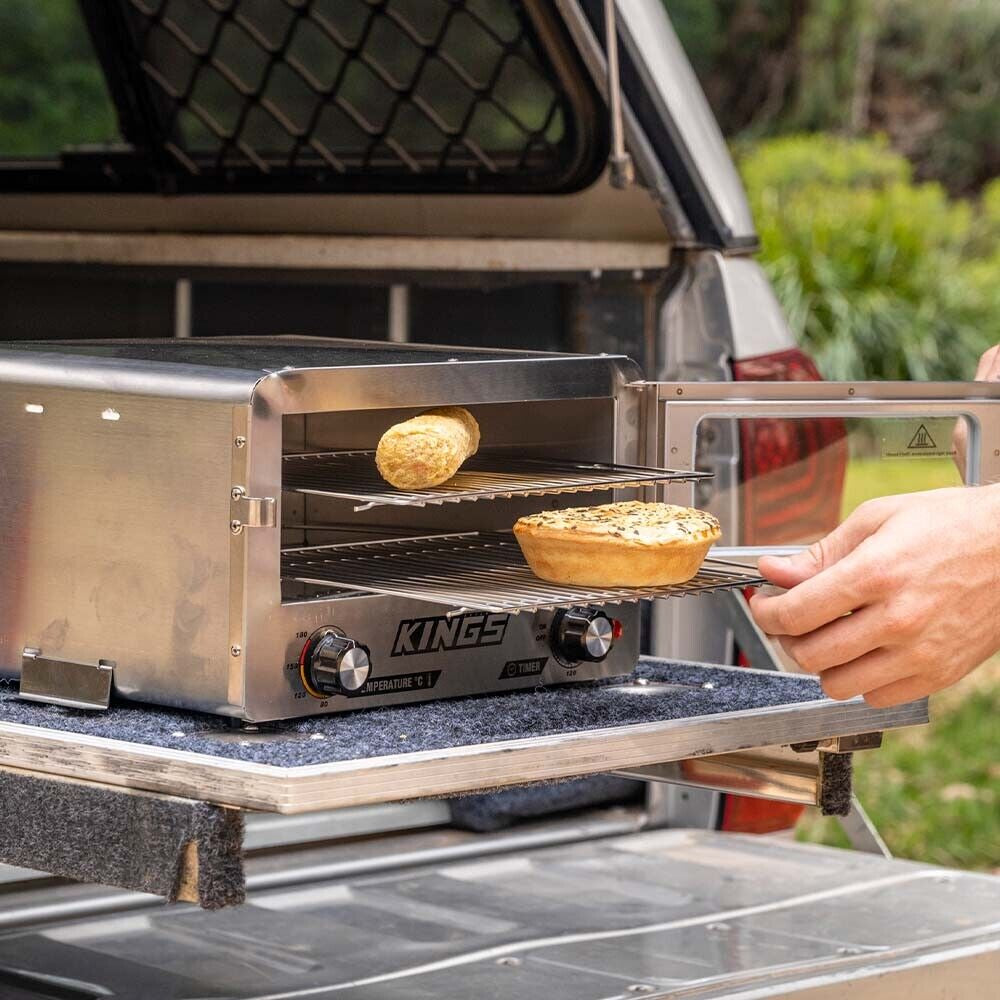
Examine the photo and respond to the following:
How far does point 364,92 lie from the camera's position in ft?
13.1

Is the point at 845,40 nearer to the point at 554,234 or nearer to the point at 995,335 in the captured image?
the point at 995,335

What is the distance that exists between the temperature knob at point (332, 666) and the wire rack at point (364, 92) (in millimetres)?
1255

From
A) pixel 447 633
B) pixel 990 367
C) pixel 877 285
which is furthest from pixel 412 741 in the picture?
pixel 877 285

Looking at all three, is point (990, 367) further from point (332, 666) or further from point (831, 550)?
point (332, 666)

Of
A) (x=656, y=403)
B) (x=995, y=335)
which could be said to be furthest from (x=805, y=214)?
(x=656, y=403)

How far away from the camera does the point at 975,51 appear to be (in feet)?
64.5

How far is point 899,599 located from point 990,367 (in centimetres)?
85

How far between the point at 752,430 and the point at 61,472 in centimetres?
133

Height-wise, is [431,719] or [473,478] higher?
[473,478]

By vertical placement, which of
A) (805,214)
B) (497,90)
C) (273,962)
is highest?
(805,214)

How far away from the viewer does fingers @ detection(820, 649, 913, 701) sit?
2.42 metres

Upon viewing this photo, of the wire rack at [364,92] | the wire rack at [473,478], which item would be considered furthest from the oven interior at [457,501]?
the wire rack at [364,92]

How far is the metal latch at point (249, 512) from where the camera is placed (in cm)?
229

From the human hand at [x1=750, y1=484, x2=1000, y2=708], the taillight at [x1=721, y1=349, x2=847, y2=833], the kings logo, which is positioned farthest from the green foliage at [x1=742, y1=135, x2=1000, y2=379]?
the human hand at [x1=750, y1=484, x2=1000, y2=708]
